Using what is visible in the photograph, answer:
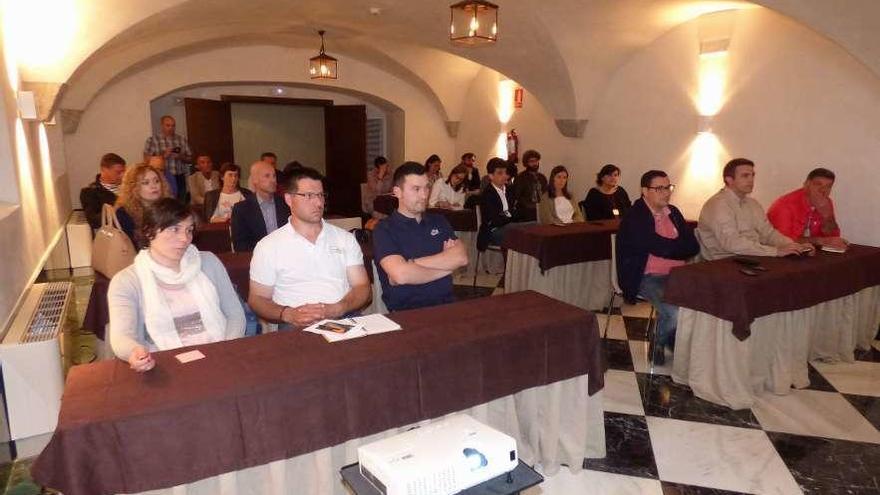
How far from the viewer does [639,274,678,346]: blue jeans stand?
3663mm

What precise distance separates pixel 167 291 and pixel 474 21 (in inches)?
120

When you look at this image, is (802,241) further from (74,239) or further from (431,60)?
(74,239)

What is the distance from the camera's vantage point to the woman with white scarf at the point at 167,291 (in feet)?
6.97

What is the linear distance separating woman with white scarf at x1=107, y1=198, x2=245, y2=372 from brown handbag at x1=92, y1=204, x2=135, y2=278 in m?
0.90

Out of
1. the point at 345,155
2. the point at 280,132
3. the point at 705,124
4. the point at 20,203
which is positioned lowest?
the point at 20,203

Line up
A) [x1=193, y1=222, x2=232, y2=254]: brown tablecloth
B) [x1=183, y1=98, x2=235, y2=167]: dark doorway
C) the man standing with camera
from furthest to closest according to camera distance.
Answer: [x1=183, y1=98, x2=235, y2=167]: dark doorway → the man standing with camera → [x1=193, y1=222, x2=232, y2=254]: brown tablecloth

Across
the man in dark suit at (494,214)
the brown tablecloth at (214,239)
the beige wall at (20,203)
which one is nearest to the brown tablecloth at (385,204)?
the man in dark suit at (494,214)

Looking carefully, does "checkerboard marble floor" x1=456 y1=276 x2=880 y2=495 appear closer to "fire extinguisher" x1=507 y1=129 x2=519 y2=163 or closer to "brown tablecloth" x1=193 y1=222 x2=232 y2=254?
"brown tablecloth" x1=193 y1=222 x2=232 y2=254

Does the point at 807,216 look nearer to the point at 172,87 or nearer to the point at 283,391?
the point at 283,391

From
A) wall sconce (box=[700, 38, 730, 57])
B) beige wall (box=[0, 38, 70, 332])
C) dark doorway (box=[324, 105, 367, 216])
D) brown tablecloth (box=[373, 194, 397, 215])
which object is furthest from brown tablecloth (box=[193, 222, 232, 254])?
dark doorway (box=[324, 105, 367, 216])

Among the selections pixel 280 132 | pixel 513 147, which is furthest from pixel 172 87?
pixel 513 147

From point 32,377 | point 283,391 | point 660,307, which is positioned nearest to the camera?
point 283,391

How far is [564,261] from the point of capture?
4.77 m

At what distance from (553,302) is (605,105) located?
5.36 m
